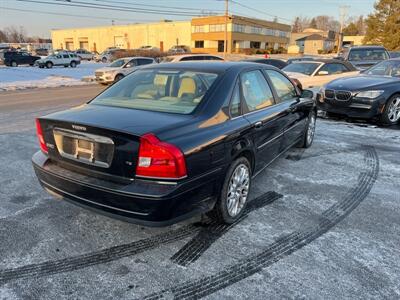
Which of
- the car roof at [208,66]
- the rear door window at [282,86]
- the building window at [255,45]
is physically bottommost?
the rear door window at [282,86]

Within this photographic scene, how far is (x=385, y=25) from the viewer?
46.8 meters

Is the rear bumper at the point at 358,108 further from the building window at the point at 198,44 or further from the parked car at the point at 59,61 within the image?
the building window at the point at 198,44

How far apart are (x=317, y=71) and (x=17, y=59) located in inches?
1274

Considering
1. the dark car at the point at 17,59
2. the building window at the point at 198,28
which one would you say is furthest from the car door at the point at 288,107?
the building window at the point at 198,28

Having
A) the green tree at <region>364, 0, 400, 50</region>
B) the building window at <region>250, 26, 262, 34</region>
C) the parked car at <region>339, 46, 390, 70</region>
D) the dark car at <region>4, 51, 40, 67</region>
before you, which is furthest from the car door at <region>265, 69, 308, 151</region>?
the building window at <region>250, 26, 262, 34</region>

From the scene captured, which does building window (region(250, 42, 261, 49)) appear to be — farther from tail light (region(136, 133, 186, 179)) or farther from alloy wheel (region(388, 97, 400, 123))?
tail light (region(136, 133, 186, 179))

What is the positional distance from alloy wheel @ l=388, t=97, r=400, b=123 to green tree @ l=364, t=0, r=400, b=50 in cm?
4472

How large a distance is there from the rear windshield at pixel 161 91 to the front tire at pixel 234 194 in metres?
0.74

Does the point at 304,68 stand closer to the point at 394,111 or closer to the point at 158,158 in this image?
the point at 394,111

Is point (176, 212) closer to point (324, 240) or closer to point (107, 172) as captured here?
point (107, 172)

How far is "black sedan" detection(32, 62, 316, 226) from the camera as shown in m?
2.64

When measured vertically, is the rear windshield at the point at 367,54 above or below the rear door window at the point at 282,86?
above

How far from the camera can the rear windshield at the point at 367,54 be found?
663 inches

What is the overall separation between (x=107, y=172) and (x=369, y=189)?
10.9 feet
